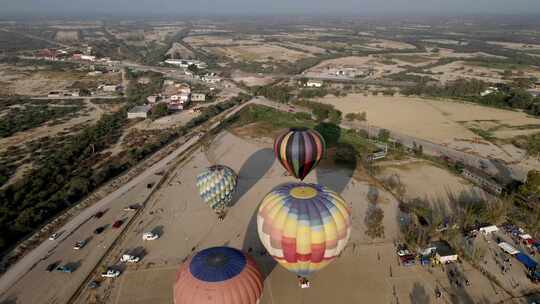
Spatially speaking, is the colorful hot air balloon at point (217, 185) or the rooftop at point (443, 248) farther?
the colorful hot air balloon at point (217, 185)

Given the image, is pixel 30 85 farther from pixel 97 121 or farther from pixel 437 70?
pixel 437 70

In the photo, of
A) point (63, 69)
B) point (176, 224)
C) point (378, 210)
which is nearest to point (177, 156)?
point (176, 224)

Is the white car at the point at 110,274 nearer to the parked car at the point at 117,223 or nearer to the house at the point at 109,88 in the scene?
the parked car at the point at 117,223

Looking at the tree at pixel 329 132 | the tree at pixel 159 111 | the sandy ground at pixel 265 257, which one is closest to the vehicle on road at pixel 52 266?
the sandy ground at pixel 265 257

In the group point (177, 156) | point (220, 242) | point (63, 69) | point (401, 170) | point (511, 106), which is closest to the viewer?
point (220, 242)

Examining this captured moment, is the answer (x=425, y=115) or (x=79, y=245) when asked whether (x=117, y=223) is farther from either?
(x=425, y=115)

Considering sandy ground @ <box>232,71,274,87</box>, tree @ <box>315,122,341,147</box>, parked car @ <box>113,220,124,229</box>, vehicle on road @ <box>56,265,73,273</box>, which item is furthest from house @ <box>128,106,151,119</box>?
vehicle on road @ <box>56,265,73,273</box>

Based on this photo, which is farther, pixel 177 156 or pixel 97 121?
pixel 97 121
